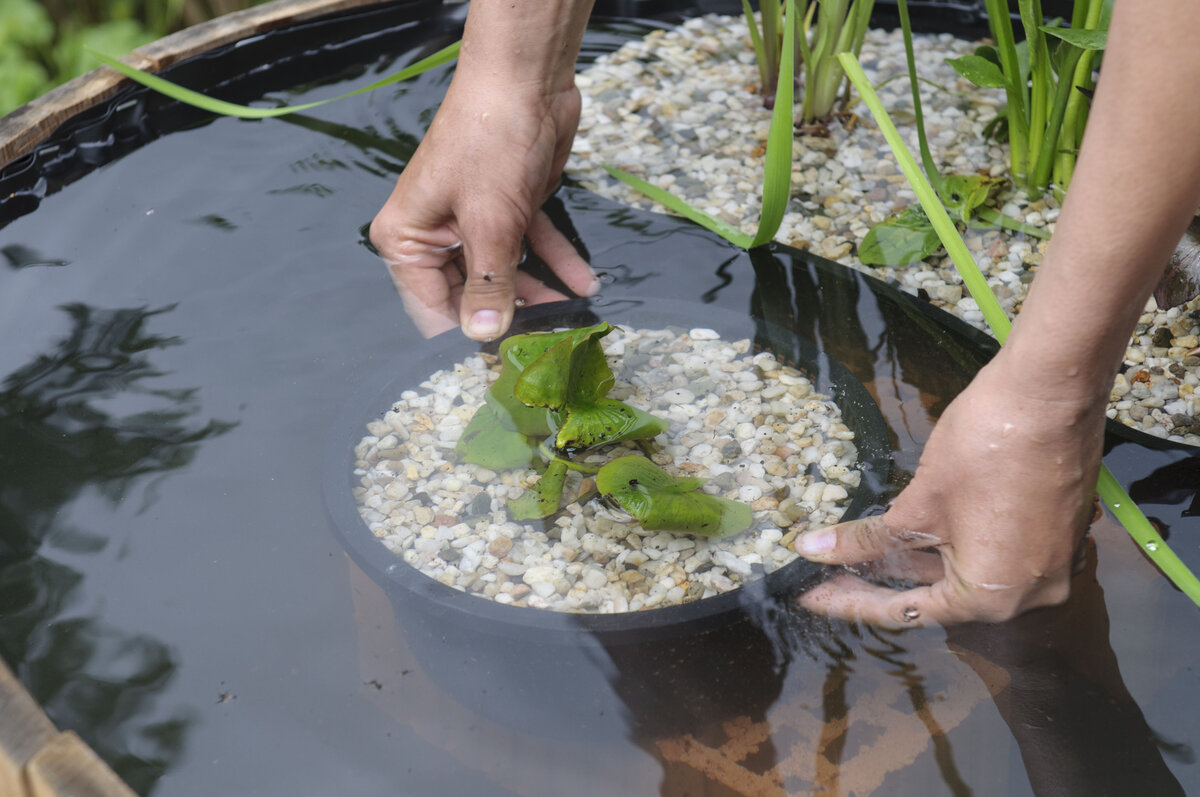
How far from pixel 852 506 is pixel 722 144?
84 cm

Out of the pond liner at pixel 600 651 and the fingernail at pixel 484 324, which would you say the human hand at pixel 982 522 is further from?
the fingernail at pixel 484 324

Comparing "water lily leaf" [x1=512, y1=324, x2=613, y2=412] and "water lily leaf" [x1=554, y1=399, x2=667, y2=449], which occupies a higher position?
"water lily leaf" [x1=512, y1=324, x2=613, y2=412]

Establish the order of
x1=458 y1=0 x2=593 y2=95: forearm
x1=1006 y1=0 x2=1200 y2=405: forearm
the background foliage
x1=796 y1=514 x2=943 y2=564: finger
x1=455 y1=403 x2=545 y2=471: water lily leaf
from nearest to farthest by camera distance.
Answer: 1. x1=1006 y1=0 x2=1200 y2=405: forearm
2. x1=796 y1=514 x2=943 y2=564: finger
3. x1=455 y1=403 x2=545 y2=471: water lily leaf
4. x1=458 y1=0 x2=593 y2=95: forearm
5. the background foliage

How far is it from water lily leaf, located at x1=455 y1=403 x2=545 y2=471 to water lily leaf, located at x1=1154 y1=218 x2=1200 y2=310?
734 millimetres

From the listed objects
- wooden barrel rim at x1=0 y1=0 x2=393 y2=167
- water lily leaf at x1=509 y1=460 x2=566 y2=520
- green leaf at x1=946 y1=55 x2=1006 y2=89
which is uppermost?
wooden barrel rim at x1=0 y1=0 x2=393 y2=167

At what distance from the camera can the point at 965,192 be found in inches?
53.1

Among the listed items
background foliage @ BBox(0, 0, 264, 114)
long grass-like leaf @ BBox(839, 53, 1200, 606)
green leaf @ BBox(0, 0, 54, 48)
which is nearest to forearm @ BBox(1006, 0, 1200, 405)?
long grass-like leaf @ BBox(839, 53, 1200, 606)

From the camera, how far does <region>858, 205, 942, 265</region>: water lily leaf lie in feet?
4.20

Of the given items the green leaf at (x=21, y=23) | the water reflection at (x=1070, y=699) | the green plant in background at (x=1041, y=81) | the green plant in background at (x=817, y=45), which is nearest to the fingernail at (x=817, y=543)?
the water reflection at (x=1070, y=699)

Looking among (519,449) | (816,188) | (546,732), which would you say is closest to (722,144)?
(816,188)

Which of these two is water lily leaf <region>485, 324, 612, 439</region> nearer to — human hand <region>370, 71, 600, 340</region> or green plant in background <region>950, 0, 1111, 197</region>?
human hand <region>370, 71, 600, 340</region>

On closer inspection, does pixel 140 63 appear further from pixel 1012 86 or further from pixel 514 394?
pixel 1012 86

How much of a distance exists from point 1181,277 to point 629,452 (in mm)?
665

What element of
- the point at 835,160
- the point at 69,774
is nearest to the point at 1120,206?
the point at 69,774
